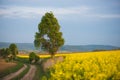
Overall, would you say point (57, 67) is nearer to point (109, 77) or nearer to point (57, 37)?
point (109, 77)

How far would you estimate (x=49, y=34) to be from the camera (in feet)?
216

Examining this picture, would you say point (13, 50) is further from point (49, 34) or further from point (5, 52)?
point (49, 34)

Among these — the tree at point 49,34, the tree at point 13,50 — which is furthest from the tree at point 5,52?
the tree at point 49,34

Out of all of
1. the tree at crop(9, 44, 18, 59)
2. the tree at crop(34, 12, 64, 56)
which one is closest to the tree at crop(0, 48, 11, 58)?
the tree at crop(9, 44, 18, 59)

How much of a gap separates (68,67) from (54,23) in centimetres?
4135

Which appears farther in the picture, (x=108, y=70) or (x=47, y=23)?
(x=47, y=23)

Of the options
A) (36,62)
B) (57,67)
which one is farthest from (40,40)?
(57,67)

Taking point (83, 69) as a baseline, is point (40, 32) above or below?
above

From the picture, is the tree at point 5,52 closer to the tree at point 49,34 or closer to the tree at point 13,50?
the tree at point 13,50

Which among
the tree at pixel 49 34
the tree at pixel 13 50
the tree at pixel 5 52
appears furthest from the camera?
the tree at pixel 5 52

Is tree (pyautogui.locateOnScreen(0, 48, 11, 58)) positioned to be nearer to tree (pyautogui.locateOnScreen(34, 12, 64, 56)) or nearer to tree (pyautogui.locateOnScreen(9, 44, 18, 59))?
tree (pyautogui.locateOnScreen(9, 44, 18, 59))

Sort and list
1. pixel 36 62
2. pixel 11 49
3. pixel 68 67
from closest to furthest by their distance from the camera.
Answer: pixel 68 67 → pixel 36 62 → pixel 11 49

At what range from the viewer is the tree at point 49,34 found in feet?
212

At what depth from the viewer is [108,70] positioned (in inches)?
912
